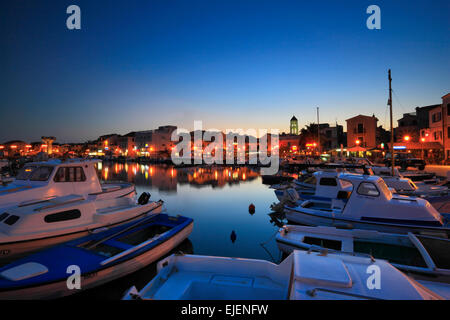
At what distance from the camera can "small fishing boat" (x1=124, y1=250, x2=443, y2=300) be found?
11.4 feet

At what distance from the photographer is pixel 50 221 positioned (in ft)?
27.9

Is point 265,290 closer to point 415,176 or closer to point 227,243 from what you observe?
point 227,243

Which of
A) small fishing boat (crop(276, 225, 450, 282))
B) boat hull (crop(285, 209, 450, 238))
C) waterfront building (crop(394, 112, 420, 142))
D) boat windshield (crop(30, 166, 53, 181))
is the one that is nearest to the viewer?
small fishing boat (crop(276, 225, 450, 282))

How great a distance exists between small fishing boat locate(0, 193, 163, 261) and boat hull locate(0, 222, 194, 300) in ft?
9.17

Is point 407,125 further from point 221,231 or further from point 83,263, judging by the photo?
point 83,263

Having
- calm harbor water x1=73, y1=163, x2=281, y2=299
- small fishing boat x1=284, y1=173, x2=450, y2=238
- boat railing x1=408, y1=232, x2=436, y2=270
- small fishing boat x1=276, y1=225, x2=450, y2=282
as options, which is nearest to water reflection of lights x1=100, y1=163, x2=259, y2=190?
calm harbor water x1=73, y1=163, x2=281, y2=299

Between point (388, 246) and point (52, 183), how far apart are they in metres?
14.6

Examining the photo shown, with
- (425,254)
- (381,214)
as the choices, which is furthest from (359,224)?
(425,254)

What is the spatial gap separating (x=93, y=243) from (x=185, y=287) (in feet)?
16.9

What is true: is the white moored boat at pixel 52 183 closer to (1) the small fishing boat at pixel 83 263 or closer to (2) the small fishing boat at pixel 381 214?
(1) the small fishing boat at pixel 83 263

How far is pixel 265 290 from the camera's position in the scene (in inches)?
185

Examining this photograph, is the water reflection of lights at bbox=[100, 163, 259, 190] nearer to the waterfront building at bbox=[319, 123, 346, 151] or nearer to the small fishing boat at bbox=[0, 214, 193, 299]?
the small fishing boat at bbox=[0, 214, 193, 299]

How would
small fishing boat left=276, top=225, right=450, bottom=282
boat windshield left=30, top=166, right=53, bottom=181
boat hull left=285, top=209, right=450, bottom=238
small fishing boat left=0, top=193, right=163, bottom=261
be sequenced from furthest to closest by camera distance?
boat windshield left=30, top=166, right=53, bottom=181
boat hull left=285, top=209, right=450, bottom=238
small fishing boat left=0, top=193, right=163, bottom=261
small fishing boat left=276, top=225, right=450, bottom=282
